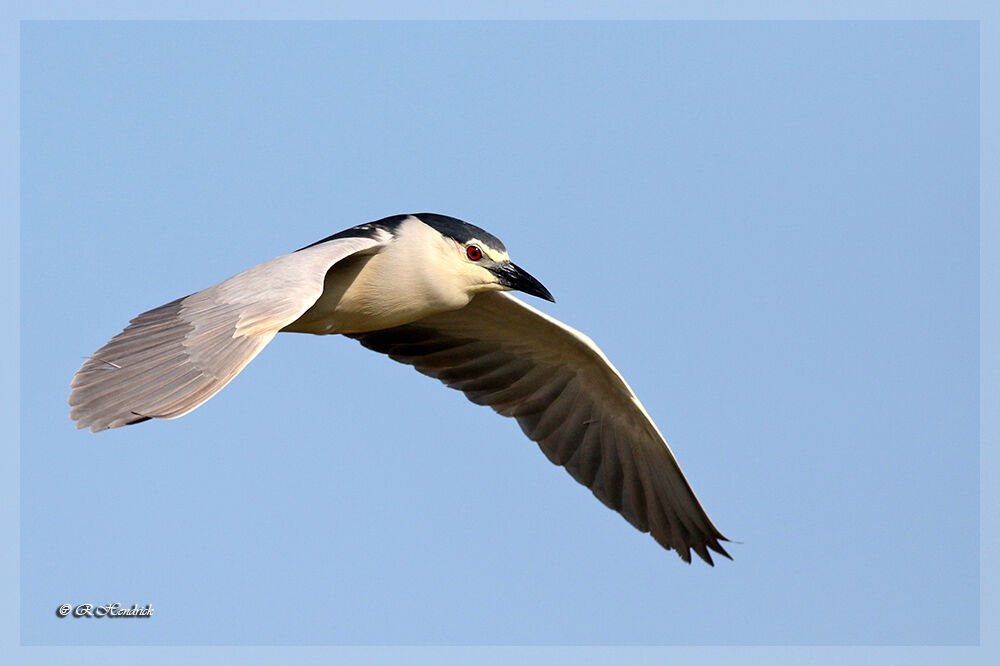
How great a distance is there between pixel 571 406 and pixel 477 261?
1.80 metres

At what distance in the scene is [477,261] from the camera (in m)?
8.24

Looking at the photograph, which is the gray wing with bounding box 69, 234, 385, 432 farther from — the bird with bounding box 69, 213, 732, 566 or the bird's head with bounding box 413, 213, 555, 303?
the bird's head with bounding box 413, 213, 555, 303

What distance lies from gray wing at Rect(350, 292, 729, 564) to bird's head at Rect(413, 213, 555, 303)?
1046 mm

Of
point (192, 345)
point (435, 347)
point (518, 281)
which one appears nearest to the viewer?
point (192, 345)

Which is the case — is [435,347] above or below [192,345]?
above

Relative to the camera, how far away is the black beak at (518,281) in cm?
823

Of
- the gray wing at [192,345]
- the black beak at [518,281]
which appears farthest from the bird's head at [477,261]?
the gray wing at [192,345]

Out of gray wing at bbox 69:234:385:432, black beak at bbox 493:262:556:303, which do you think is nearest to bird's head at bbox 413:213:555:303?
black beak at bbox 493:262:556:303

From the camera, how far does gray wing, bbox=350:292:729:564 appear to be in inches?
370

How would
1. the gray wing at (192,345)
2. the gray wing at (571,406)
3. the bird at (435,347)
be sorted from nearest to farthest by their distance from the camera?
the gray wing at (192,345)
the bird at (435,347)
the gray wing at (571,406)

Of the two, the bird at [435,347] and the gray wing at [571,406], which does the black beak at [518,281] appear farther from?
the gray wing at [571,406]

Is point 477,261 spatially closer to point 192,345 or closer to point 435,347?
point 435,347

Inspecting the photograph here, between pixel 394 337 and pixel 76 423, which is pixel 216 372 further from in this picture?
pixel 394 337

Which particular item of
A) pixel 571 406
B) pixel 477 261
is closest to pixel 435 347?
pixel 571 406
